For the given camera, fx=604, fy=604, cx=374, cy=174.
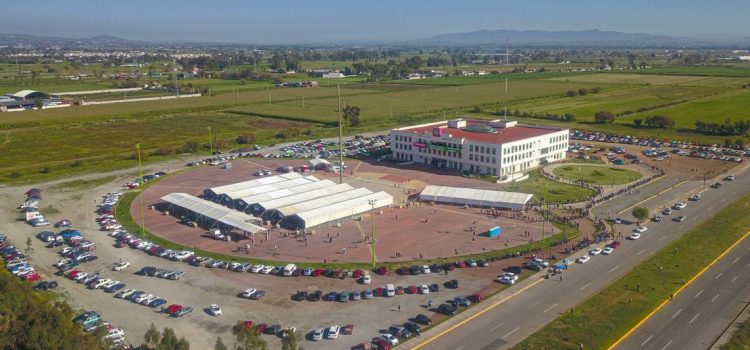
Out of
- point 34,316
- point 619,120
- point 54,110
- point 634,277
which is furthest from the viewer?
point 54,110

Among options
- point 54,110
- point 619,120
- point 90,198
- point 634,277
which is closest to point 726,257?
point 634,277

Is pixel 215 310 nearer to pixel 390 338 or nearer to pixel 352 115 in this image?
pixel 390 338

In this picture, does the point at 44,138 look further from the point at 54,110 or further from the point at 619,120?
the point at 619,120

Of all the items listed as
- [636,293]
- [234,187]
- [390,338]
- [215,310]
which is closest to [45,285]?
[215,310]

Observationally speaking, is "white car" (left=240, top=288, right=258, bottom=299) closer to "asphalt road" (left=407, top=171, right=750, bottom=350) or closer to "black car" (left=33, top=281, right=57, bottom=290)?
"asphalt road" (left=407, top=171, right=750, bottom=350)

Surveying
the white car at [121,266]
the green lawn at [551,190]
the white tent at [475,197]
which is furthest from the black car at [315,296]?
the green lawn at [551,190]

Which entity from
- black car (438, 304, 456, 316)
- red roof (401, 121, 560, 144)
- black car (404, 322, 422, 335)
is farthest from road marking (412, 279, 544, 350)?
red roof (401, 121, 560, 144)
